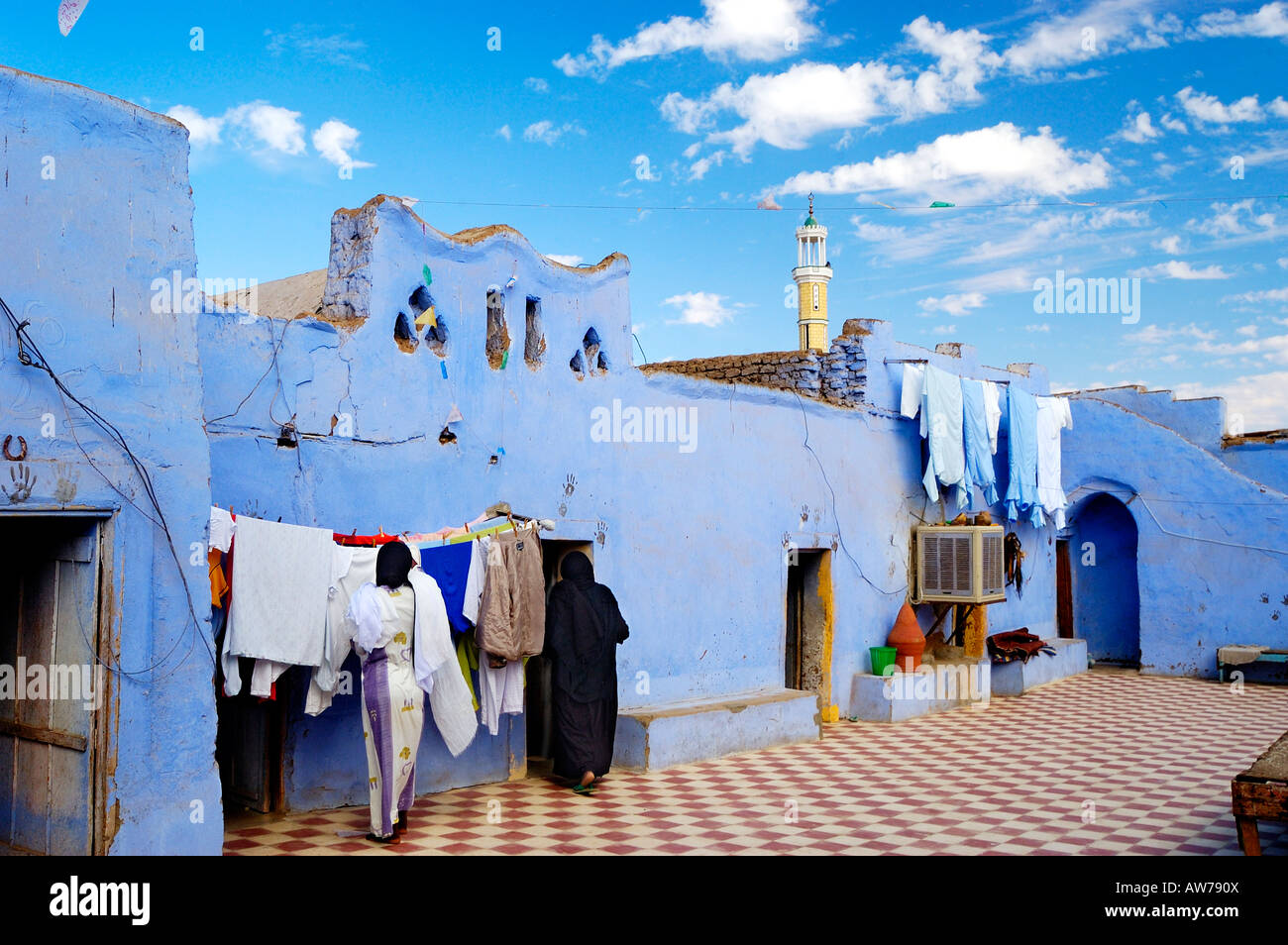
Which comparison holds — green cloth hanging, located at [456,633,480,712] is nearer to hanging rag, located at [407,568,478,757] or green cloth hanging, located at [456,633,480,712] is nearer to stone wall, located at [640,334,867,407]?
hanging rag, located at [407,568,478,757]

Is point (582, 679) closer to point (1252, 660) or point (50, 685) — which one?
point (50, 685)

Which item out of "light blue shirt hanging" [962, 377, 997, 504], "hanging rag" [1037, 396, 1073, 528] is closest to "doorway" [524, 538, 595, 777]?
"light blue shirt hanging" [962, 377, 997, 504]

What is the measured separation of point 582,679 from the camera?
831 cm

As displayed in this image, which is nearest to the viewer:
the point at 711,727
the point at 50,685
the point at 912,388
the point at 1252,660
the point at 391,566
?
the point at 50,685

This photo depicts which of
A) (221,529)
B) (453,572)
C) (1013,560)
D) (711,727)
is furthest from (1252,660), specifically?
(221,529)

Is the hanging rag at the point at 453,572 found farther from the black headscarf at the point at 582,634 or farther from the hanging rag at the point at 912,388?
the hanging rag at the point at 912,388

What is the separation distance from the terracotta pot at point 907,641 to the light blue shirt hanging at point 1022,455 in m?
3.17

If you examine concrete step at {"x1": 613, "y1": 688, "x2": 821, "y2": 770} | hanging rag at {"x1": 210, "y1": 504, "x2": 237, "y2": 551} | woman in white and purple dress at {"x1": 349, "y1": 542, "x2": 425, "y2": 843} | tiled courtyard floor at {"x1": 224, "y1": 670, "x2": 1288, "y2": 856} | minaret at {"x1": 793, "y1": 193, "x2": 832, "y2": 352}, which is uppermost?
minaret at {"x1": 793, "y1": 193, "x2": 832, "y2": 352}

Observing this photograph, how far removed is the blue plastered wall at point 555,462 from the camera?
7.24m

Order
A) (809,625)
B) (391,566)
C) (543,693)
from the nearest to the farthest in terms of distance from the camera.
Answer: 1. (391,566)
2. (543,693)
3. (809,625)

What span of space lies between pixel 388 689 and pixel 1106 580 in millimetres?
14829

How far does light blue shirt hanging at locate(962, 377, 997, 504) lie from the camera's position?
14102 millimetres

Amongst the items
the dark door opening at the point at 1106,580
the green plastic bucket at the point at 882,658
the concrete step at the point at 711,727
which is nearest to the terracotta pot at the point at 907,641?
the green plastic bucket at the point at 882,658

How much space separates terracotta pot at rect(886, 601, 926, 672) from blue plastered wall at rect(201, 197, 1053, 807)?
9.4 inches
